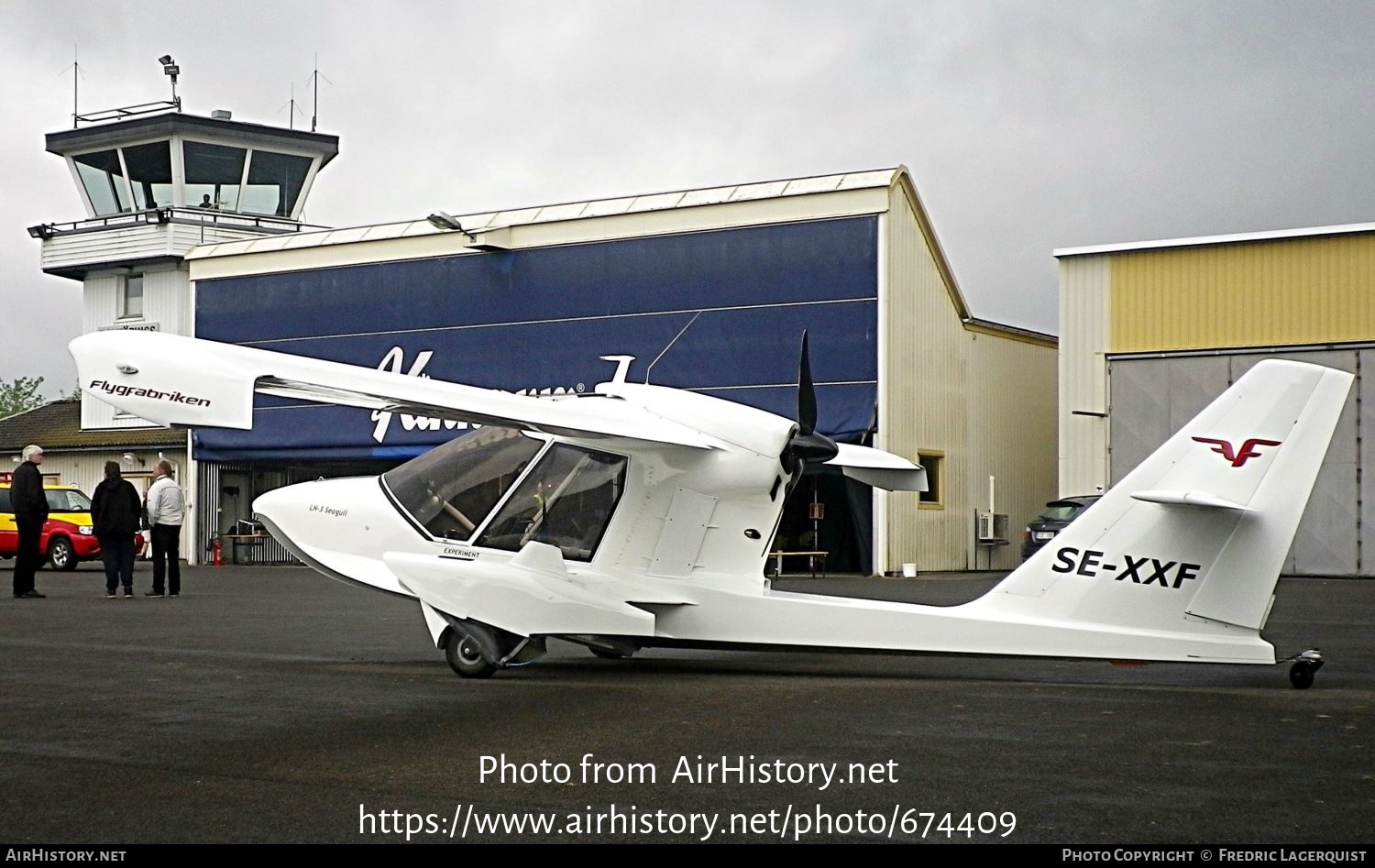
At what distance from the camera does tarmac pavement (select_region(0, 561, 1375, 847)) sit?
5.56m

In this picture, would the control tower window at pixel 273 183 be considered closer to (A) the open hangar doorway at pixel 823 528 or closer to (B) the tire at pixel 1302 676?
(A) the open hangar doorway at pixel 823 528

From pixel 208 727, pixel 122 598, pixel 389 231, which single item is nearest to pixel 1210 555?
pixel 208 727

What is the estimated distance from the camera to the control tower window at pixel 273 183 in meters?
43.3

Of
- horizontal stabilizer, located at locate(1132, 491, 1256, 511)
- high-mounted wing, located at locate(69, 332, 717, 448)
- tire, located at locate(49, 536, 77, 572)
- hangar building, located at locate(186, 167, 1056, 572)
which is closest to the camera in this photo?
high-mounted wing, located at locate(69, 332, 717, 448)

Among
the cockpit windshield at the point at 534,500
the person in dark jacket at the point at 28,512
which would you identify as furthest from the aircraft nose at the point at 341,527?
the person in dark jacket at the point at 28,512

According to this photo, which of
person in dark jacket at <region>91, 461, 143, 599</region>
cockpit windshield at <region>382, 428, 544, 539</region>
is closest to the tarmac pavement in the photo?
cockpit windshield at <region>382, 428, 544, 539</region>

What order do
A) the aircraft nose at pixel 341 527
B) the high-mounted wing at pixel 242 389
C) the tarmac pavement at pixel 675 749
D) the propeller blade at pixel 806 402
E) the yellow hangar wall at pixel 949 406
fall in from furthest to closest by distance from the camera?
1. the yellow hangar wall at pixel 949 406
2. the aircraft nose at pixel 341 527
3. the propeller blade at pixel 806 402
4. the high-mounted wing at pixel 242 389
5. the tarmac pavement at pixel 675 749

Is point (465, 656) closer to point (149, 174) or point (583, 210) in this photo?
point (583, 210)

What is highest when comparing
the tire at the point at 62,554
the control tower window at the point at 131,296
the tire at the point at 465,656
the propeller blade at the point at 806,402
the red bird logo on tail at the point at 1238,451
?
the control tower window at the point at 131,296

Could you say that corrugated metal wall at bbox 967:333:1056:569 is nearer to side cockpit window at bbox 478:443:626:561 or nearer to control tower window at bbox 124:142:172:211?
side cockpit window at bbox 478:443:626:561

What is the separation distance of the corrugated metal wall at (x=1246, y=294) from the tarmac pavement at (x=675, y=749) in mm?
18088

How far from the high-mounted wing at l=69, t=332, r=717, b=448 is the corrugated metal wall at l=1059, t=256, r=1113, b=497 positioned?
22.7 m
